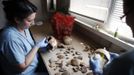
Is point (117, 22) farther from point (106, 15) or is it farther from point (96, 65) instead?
point (96, 65)

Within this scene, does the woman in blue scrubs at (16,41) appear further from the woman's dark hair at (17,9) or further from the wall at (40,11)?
the wall at (40,11)

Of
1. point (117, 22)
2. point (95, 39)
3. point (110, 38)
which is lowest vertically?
point (95, 39)

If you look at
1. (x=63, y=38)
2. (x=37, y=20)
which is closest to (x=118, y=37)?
(x=63, y=38)

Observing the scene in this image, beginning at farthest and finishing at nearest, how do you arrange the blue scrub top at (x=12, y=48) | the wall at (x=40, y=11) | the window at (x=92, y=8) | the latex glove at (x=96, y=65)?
the wall at (x=40, y=11)
the window at (x=92, y=8)
the blue scrub top at (x=12, y=48)
the latex glove at (x=96, y=65)

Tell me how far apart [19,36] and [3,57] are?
204mm

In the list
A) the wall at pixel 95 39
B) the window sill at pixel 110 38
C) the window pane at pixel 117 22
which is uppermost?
the window pane at pixel 117 22

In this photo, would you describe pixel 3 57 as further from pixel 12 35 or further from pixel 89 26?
pixel 89 26

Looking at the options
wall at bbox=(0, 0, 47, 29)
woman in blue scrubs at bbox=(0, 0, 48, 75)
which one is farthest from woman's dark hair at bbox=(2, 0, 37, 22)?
wall at bbox=(0, 0, 47, 29)

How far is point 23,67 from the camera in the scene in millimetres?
1281

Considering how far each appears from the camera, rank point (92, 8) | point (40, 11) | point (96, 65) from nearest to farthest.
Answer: point (96, 65) → point (92, 8) → point (40, 11)

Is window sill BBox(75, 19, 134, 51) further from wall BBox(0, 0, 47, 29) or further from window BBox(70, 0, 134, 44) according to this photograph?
wall BBox(0, 0, 47, 29)

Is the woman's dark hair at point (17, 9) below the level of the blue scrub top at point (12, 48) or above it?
above

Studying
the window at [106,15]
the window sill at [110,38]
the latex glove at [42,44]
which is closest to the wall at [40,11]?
the window at [106,15]

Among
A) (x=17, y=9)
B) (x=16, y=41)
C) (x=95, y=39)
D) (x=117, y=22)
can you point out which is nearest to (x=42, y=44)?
(x=16, y=41)
